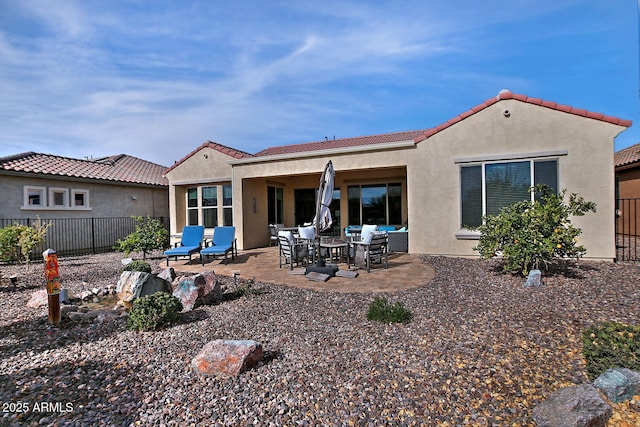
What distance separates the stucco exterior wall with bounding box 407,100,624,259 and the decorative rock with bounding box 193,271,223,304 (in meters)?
6.80

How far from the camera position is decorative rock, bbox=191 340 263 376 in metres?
3.26

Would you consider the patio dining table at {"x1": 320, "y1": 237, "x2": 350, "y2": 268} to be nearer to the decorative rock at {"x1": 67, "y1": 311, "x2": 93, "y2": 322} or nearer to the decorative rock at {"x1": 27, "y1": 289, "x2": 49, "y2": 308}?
the decorative rock at {"x1": 67, "y1": 311, "x2": 93, "y2": 322}

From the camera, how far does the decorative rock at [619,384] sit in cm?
262

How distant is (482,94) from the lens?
996 centimetres

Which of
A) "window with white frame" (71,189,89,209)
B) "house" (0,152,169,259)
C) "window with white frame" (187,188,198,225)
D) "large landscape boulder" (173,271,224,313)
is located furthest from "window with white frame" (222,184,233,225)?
"large landscape boulder" (173,271,224,313)

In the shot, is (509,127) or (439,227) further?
(439,227)

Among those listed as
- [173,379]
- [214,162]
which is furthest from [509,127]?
[214,162]

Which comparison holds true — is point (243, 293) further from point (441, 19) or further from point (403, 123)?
point (403, 123)

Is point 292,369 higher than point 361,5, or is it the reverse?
point 361,5

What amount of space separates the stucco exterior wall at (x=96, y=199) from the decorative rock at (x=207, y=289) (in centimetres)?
1136

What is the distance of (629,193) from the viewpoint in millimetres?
14836

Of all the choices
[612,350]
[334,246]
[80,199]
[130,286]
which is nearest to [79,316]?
[130,286]

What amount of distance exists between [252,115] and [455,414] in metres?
14.5

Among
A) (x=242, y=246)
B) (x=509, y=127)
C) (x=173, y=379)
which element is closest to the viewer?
(x=173, y=379)
